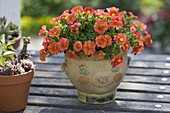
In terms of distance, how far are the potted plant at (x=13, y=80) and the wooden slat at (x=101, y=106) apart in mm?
121

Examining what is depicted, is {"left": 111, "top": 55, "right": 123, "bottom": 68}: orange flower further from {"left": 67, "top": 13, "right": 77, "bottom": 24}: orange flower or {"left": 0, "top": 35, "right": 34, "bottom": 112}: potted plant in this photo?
{"left": 0, "top": 35, "right": 34, "bottom": 112}: potted plant

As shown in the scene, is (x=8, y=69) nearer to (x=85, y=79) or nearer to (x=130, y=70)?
(x=85, y=79)

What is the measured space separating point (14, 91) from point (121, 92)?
Answer: 0.62 m

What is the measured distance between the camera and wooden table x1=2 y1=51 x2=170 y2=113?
2066mm

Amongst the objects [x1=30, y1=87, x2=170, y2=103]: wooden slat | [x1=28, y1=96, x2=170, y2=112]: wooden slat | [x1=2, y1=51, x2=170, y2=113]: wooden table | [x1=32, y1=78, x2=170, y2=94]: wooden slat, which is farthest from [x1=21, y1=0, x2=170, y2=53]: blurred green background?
[x1=28, y1=96, x2=170, y2=112]: wooden slat

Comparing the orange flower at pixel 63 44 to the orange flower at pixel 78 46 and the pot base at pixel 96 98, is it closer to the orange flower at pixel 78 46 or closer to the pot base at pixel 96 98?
the orange flower at pixel 78 46

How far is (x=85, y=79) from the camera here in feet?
6.71

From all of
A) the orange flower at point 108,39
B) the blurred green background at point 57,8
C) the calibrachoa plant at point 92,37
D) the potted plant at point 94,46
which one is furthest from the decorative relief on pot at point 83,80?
the blurred green background at point 57,8

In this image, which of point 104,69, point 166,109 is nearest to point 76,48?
point 104,69

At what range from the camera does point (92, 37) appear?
1971 millimetres

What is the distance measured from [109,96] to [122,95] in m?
0.12

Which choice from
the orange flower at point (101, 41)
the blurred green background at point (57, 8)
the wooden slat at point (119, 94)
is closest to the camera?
the orange flower at point (101, 41)

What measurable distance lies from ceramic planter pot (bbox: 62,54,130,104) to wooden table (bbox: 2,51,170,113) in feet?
0.16

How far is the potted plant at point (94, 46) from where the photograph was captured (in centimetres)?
196
